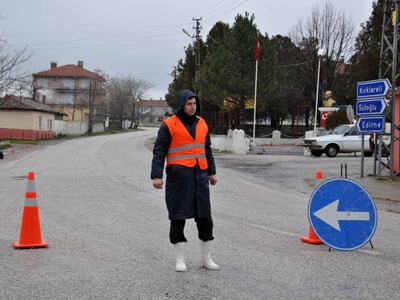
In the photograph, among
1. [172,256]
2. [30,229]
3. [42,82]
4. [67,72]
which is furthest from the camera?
[42,82]

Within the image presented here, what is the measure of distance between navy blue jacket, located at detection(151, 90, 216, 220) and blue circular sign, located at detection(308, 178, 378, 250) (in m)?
1.65

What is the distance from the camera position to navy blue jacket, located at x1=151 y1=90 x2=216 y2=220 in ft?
18.1

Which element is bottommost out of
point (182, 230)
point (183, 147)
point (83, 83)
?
point (182, 230)

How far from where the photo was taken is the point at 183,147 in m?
5.59

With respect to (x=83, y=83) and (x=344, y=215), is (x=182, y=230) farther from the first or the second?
(x=83, y=83)

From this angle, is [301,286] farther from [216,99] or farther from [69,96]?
[69,96]

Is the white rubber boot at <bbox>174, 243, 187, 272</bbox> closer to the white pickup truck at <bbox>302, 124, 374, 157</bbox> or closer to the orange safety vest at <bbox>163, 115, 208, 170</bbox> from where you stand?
the orange safety vest at <bbox>163, 115, 208, 170</bbox>

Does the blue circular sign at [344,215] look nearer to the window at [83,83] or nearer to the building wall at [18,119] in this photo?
the building wall at [18,119]

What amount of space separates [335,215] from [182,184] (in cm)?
208

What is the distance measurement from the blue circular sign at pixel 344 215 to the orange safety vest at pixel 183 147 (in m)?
1.76

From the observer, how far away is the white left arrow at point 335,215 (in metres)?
6.41

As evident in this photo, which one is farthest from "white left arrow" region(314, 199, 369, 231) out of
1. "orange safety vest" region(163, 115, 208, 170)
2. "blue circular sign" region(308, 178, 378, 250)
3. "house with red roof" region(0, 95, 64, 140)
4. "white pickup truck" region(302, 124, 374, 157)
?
"house with red roof" region(0, 95, 64, 140)

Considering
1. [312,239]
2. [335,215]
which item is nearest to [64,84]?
[312,239]

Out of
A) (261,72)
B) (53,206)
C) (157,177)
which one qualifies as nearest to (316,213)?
(157,177)
